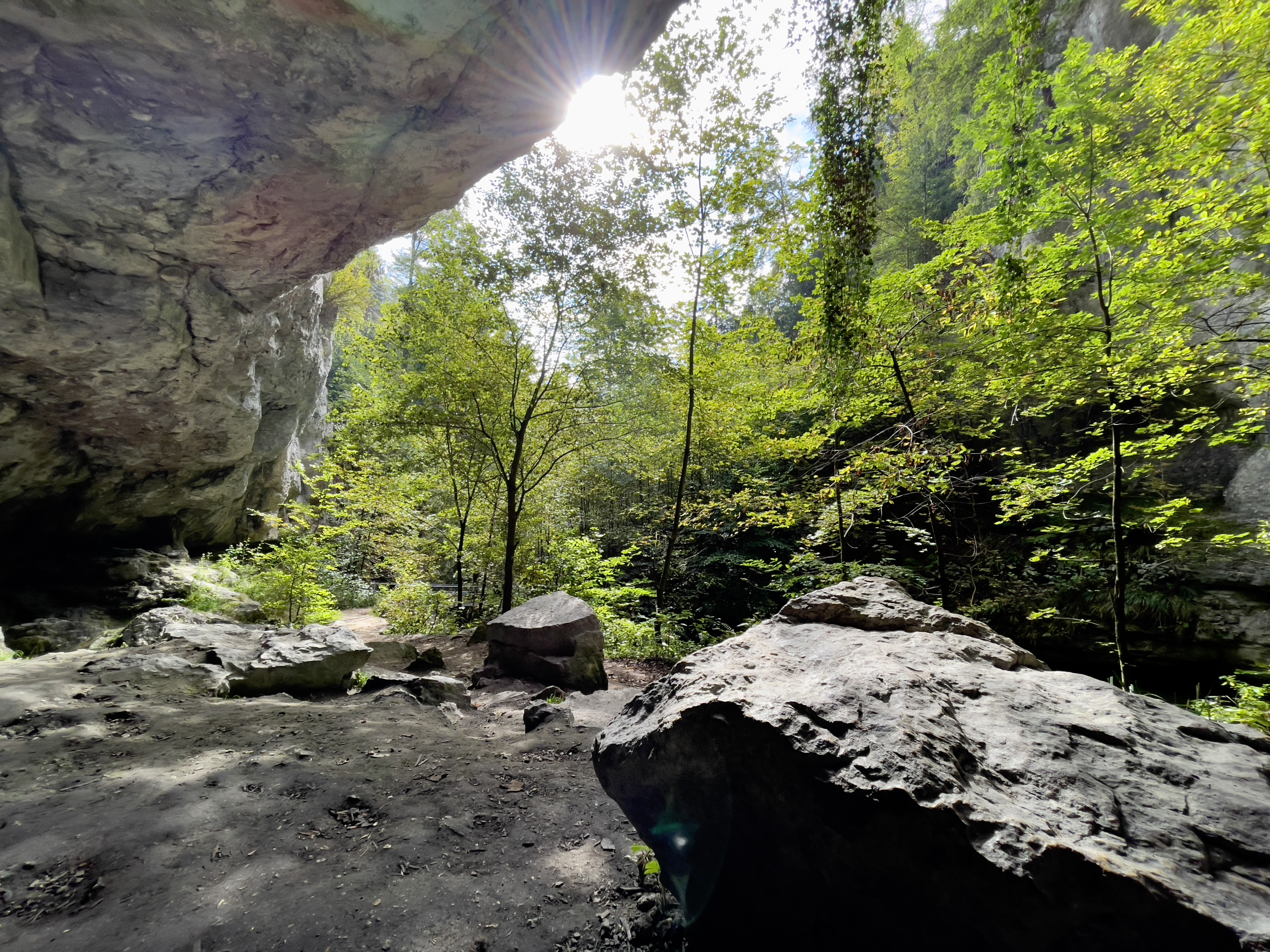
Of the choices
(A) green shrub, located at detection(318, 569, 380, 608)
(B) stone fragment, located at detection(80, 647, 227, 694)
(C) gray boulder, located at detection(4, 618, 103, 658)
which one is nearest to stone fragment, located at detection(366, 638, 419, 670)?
(B) stone fragment, located at detection(80, 647, 227, 694)

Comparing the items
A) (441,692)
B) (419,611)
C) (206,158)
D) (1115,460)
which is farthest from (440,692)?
(1115,460)

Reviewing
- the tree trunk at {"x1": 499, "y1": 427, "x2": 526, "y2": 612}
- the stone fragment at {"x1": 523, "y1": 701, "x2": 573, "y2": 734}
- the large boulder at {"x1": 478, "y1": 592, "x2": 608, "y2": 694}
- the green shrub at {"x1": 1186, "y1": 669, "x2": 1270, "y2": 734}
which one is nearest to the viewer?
the green shrub at {"x1": 1186, "y1": 669, "x2": 1270, "y2": 734}

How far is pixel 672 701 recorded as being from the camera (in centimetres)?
198

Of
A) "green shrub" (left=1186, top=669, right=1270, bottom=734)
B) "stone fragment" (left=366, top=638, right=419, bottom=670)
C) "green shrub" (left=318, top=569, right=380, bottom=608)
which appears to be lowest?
"green shrub" (left=318, top=569, right=380, bottom=608)

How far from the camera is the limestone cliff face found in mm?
3393

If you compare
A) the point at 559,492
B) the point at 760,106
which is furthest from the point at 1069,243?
the point at 559,492

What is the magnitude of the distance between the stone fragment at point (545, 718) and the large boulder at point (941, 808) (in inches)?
91.0

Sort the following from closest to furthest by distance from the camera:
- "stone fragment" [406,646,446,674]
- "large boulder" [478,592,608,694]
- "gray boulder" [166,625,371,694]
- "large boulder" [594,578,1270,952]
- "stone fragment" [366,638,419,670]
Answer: "large boulder" [594,578,1270,952] < "gray boulder" [166,625,371,694] < "large boulder" [478,592,608,694] < "stone fragment" [406,646,446,674] < "stone fragment" [366,638,419,670]

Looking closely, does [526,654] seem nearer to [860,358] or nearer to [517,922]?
[517,922]

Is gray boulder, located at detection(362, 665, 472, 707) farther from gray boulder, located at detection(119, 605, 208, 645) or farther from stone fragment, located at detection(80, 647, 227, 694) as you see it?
gray boulder, located at detection(119, 605, 208, 645)

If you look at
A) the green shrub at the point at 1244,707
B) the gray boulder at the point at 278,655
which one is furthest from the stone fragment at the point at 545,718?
the green shrub at the point at 1244,707

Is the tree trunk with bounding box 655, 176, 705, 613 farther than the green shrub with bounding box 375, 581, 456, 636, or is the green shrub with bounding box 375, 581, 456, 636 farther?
the green shrub with bounding box 375, 581, 456, 636

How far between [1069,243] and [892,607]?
4.29m

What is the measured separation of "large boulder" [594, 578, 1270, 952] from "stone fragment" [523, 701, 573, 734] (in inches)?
91.0
